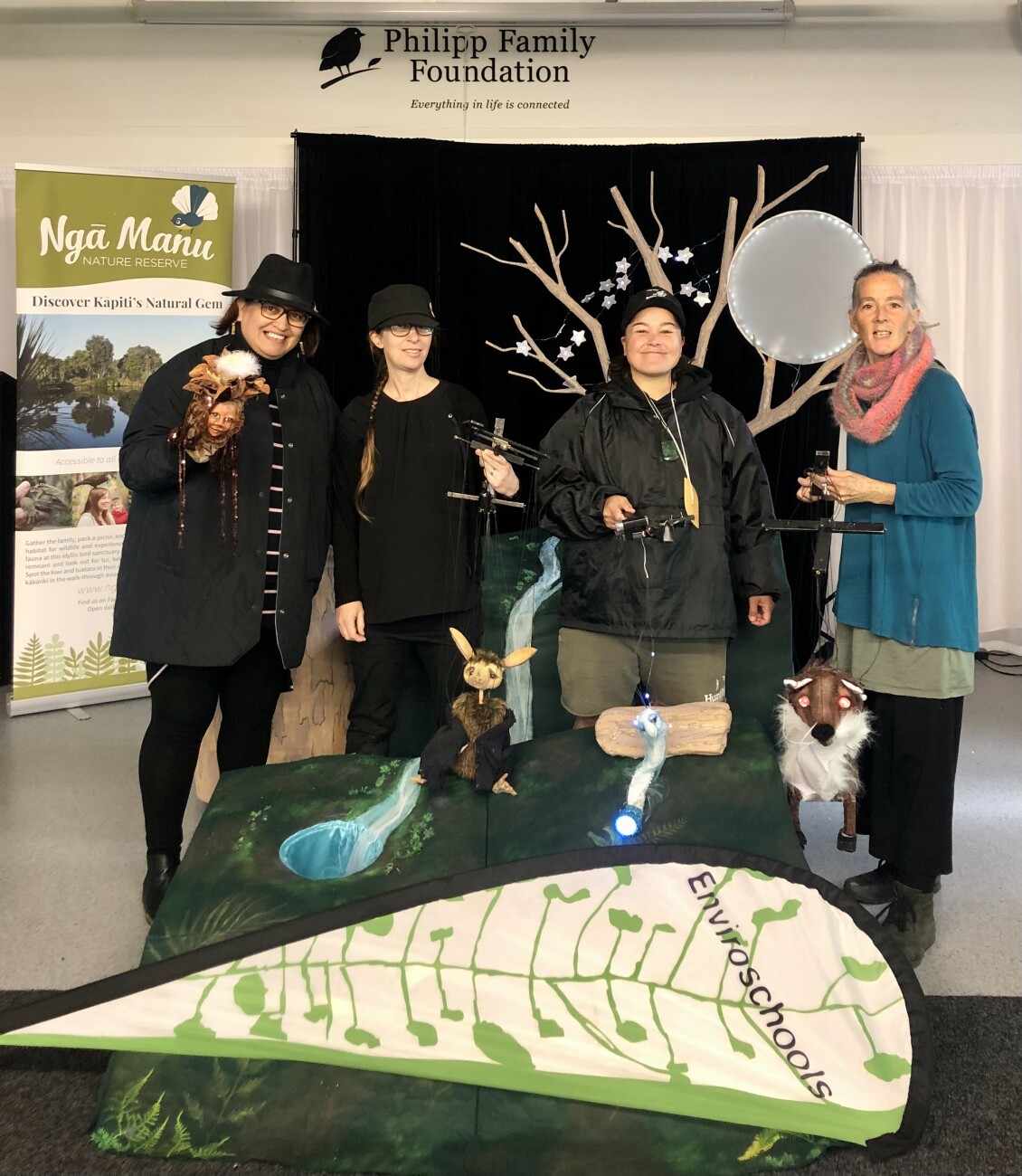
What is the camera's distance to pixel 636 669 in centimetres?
221

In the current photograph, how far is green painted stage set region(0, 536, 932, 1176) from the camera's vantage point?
4.90 feet

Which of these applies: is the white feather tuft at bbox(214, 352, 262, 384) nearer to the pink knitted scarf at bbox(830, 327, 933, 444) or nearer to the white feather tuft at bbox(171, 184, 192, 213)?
the pink knitted scarf at bbox(830, 327, 933, 444)

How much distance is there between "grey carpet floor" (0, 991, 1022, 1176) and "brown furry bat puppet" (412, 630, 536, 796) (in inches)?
27.9

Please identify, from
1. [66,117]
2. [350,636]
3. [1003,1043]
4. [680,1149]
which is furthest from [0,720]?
[1003,1043]

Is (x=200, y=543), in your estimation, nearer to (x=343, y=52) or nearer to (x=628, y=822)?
(x=628, y=822)

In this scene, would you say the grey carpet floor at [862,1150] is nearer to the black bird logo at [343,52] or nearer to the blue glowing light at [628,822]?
the blue glowing light at [628,822]

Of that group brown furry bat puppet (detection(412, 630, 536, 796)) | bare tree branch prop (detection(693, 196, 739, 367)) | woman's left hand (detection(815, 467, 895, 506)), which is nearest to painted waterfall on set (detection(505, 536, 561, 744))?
brown furry bat puppet (detection(412, 630, 536, 796))

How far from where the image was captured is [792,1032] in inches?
61.0

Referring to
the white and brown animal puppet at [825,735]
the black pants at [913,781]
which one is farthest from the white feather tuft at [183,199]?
the black pants at [913,781]

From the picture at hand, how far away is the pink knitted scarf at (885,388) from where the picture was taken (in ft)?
6.70

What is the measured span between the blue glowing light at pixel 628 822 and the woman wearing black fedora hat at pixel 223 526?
781 mm

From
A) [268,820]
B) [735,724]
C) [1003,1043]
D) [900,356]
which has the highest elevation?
[900,356]

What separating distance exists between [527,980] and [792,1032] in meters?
0.42

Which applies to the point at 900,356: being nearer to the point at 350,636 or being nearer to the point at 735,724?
the point at 735,724
